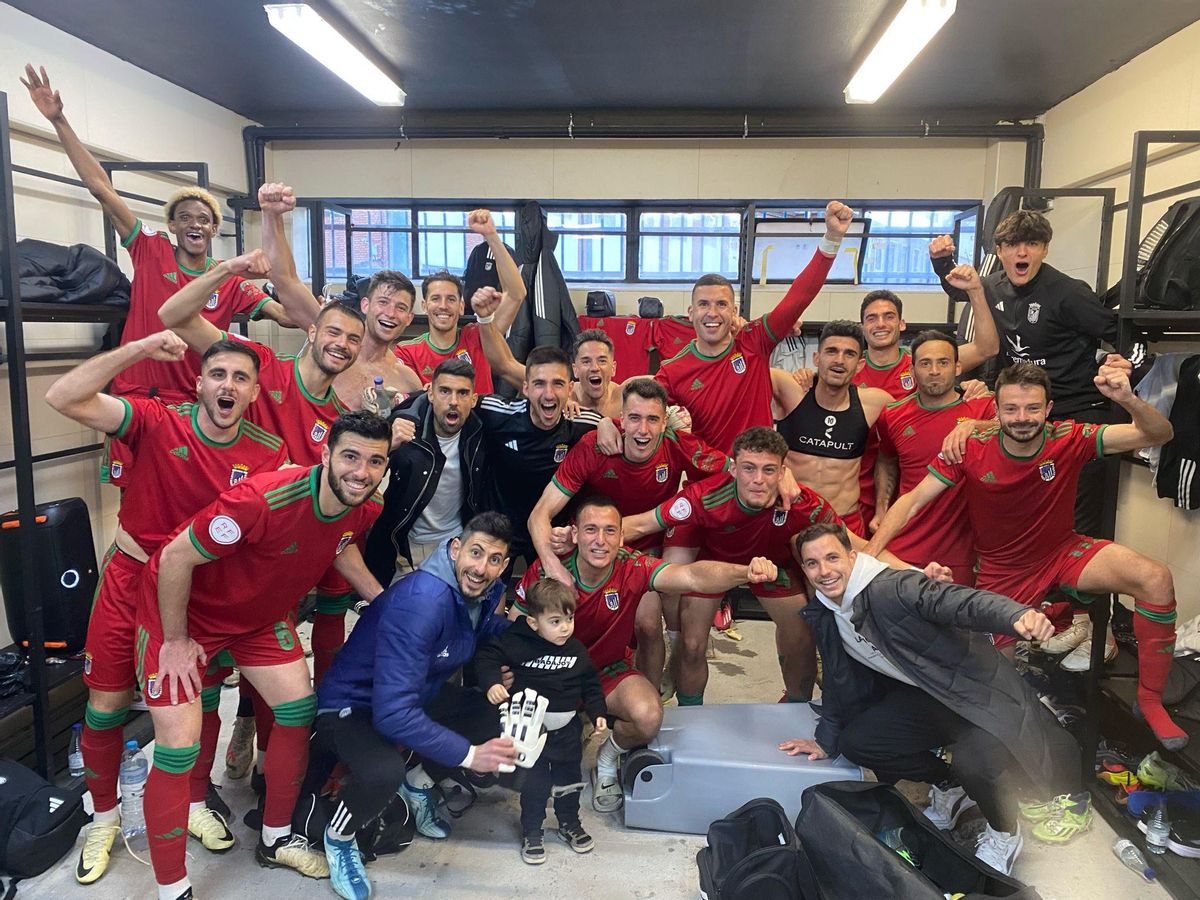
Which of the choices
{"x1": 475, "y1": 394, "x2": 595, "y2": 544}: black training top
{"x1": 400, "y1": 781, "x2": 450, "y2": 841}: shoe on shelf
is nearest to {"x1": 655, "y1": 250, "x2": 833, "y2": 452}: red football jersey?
{"x1": 475, "y1": 394, "x2": 595, "y2": 544}: black training top

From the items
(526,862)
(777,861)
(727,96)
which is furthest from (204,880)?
(727,96)

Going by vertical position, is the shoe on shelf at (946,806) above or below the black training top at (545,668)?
below

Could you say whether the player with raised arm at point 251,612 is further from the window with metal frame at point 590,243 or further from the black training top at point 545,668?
the window with metal frame at point 590,243

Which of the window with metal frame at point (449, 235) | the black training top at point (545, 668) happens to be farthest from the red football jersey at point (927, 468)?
the window with metal frame at point (449, 235)

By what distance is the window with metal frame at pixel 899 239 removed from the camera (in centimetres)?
610

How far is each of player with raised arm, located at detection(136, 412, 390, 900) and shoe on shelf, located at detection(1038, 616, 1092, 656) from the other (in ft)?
10.4

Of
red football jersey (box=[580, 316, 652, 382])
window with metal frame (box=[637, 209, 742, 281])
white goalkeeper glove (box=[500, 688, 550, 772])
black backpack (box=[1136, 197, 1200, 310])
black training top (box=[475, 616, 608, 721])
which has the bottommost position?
white goalkeeper glove (box=[500, 688, 550, 772])

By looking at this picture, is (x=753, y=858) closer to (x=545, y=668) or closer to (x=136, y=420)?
(x=545, y=668)

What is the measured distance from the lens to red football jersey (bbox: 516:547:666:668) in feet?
8.85

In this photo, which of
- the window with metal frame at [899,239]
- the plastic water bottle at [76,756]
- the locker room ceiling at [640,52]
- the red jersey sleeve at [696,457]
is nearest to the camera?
the plastic water bottle at [76,756]

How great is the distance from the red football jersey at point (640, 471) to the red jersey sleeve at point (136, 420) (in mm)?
1384

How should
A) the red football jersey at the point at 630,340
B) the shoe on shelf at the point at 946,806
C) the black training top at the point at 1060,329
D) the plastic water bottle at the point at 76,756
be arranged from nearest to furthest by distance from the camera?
the shoe on shelf at the point at 946,806, the plastic water bottle at the point at 76,756, the black training top at the point at 1060,329, the red football jersey at the point at 630,340

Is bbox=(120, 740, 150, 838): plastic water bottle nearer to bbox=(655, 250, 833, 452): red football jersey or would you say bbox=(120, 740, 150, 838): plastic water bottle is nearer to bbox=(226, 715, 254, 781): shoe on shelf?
bbox=(226, 715, 254, 781): shoe on shelf

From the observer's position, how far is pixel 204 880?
91.6 inches
